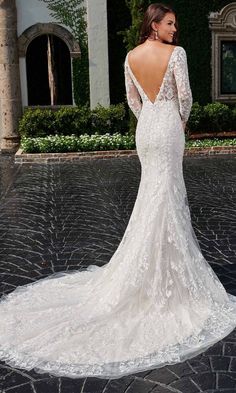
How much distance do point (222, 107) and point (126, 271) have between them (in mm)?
12621

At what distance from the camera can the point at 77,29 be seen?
15523 mm

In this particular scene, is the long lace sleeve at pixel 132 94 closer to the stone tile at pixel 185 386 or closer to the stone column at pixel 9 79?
the stone tile at pixel 185 386

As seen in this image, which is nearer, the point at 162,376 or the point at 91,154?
the point at 162,376

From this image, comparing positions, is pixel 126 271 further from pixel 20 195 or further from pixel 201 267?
pixel 20 195

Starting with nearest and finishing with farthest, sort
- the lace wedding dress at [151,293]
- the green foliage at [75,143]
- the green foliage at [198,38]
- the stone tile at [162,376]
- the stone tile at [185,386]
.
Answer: the stone tile at [185,386], the stone tile at [162,376], the lace wedding dress at [151,293], the green foliage at [75,143], the green foliage at [198,38]

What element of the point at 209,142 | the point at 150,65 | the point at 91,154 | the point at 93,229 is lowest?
the point at 93,229

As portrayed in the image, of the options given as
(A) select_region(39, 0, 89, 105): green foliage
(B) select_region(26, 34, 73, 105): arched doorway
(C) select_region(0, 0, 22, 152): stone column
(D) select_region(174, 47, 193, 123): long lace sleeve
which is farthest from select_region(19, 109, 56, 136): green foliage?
(D) select_region(174, 47, 193, 123): long lace sleeve

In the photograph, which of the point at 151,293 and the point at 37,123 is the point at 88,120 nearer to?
the point at 37,123

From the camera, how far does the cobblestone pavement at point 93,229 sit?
3.11 meters

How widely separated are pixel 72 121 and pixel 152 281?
453 inches

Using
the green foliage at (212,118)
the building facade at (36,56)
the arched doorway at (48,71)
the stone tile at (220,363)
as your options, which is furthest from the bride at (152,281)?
the arched doorway at (48,71)

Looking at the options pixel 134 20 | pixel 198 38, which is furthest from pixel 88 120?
pixel 198 38

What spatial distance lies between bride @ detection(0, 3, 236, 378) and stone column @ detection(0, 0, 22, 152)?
477 inches

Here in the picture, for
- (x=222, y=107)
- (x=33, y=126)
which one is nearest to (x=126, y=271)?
(x=33, y=126)
